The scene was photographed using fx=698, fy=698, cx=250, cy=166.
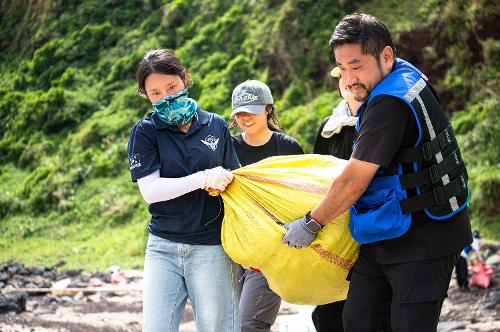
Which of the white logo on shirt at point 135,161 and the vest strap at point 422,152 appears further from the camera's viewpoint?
the white logo on shirt at point 135,161

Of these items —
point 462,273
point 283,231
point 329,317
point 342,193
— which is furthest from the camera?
point 462,273

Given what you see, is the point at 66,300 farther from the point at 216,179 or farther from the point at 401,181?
the point at 401,181

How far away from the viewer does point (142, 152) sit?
143 inches

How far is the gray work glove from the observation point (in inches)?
128

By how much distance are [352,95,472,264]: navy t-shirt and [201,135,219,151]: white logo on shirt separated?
95cm

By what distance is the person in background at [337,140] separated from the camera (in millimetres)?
4023

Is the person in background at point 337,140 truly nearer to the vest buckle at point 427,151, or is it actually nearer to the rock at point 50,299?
the vest buckle at point 427,151

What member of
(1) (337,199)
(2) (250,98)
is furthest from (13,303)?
(1) (337,199)

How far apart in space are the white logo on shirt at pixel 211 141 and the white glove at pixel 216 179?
0.21m

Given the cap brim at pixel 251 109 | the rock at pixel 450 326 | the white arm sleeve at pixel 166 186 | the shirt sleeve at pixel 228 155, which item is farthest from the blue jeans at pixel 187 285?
the rock at pixel 450 326

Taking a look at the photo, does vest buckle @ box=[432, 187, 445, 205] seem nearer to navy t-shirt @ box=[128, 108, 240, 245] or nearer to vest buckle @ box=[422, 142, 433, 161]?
vest buckle @ box=[422, 142, 433, 161]

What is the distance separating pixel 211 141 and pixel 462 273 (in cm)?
527

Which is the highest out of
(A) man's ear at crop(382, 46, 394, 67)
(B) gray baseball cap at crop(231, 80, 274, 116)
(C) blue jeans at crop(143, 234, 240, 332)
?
(A) man's ear at crop(382, 46, 394, 67)

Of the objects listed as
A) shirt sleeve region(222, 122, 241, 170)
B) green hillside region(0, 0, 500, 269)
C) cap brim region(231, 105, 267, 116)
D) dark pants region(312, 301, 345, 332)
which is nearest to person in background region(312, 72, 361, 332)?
dark pants region(312, 301, 345, 332)
